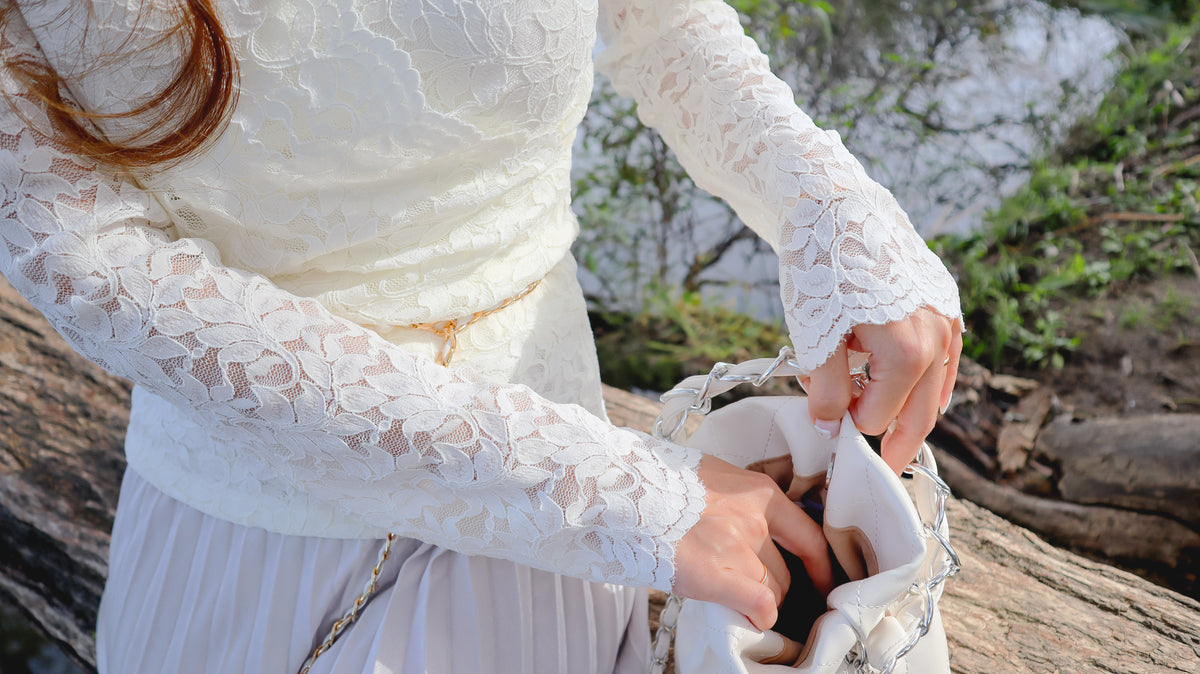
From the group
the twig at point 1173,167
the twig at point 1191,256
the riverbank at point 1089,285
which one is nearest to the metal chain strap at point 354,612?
the riverbank at point 1089,285

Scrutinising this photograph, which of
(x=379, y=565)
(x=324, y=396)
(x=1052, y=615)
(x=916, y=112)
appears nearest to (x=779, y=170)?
(x=324, y=396)

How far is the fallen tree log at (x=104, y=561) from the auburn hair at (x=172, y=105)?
114 centimetres

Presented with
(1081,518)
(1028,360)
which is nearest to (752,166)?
(1081,518)

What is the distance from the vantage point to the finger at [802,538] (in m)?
0.73

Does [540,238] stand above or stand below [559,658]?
above

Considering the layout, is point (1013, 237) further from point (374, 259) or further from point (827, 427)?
point (374, 259)

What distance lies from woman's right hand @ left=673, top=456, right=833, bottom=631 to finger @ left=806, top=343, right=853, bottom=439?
0.09 m

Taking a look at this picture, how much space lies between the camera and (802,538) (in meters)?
0.73

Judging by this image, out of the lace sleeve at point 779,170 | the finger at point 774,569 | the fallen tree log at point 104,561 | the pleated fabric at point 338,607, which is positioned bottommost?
the fallen tree log at point 104,561

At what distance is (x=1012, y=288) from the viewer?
8.10 feet

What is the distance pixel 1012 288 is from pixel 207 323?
2552mm

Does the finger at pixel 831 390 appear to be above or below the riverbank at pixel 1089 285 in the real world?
above

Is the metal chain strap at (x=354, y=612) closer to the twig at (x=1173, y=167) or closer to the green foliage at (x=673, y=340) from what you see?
the green foliage at (x=673, y=340)

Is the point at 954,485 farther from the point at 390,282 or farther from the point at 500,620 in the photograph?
the point at 390,282
